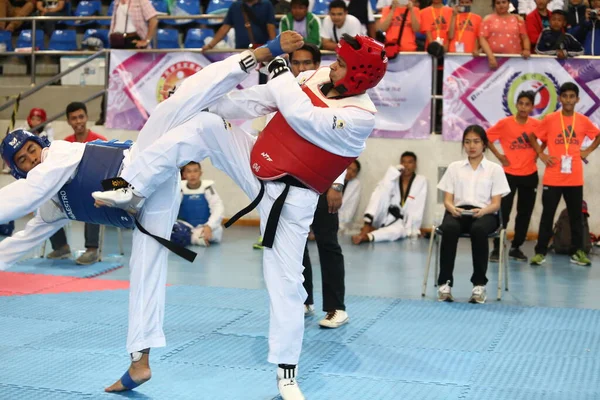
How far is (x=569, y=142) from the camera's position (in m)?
8.85

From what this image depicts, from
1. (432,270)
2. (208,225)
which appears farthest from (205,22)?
(432,270)

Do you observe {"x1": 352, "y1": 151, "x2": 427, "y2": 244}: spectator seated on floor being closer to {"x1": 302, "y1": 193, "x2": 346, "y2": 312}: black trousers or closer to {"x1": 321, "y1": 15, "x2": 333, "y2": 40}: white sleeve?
{"x1": 321, "y1": 15, "x2": 333, "y2": 40}: white sleeve

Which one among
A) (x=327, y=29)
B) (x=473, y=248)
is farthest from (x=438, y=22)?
(x=473, y=248)

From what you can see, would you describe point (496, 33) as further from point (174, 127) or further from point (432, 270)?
point (174, 127)

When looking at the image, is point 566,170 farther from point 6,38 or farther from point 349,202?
point 6,38

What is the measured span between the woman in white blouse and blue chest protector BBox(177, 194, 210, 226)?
351 cm

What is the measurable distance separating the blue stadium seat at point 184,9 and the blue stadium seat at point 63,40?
1473 mm

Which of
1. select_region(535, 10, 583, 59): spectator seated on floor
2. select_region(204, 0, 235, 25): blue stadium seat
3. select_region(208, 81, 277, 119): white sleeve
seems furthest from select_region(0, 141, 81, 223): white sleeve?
select_region(204, 0, 235, 25): blue stadium seat

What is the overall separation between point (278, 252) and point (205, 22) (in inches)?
356

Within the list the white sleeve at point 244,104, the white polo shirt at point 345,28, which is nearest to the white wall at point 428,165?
the white polo shirt at point 345,28

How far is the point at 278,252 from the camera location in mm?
4391

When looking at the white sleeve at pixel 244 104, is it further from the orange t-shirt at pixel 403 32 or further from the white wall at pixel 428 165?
the orange t-shirt at pixel 403 32

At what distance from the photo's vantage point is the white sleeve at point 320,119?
13.4ft

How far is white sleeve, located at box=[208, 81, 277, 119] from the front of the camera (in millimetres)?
4301
